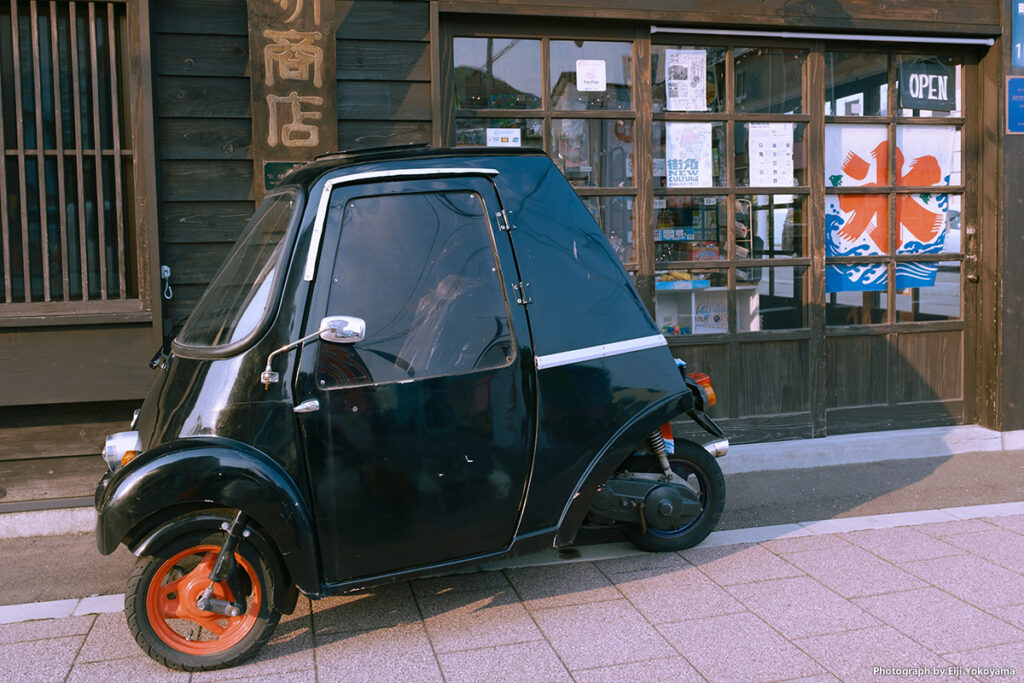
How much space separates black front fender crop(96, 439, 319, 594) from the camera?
3307 mm

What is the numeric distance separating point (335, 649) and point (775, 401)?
13.0 ft

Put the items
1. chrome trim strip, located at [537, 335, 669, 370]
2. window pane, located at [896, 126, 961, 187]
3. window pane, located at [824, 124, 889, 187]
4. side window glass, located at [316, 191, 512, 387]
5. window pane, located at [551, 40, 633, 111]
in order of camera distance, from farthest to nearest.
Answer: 1. window pane, located at [896, 126, 961, 187]
2. window pane, located at [824, 124, 889, 187]
3. window pane, located at [551, 40, 633, 111]
4. chrome trim strip, located at [537, 335, 669, 370]
5. side window glass, located at [316, 191, 512, 387]

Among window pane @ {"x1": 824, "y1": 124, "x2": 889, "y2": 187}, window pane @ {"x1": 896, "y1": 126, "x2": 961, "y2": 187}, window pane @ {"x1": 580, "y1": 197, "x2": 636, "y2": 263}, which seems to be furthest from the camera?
window pane @ {"x1": 896, "y1": 126, "x2": 961, "y2": 187}

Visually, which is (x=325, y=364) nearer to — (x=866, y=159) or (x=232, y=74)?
(x=232, y=74)

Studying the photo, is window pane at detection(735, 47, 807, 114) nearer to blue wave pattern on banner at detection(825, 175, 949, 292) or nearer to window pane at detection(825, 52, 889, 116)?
window pane at detection(825, 52, 889, 116)

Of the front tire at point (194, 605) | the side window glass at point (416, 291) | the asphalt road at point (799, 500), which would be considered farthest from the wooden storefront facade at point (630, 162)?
the front tire at point (194, 605)

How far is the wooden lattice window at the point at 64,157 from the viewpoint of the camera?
5.07 m

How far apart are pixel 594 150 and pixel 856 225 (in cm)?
215

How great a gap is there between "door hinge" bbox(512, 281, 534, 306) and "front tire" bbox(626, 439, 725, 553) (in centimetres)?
126

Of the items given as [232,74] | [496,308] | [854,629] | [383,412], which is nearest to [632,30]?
[232,74]

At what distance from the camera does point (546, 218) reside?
13.0 ft

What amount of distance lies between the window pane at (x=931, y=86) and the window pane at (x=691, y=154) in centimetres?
153

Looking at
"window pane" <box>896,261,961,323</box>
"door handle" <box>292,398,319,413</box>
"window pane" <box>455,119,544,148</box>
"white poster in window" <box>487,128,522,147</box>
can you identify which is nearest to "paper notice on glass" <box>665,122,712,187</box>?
"window pane" <box>455,119,544,148</box>

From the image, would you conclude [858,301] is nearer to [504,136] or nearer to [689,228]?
[689,228]
